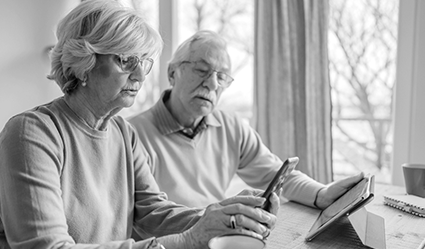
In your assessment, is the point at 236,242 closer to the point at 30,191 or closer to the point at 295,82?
the point at 30,191

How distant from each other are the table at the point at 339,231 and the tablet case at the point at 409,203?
2cm

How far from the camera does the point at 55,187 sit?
926 mm

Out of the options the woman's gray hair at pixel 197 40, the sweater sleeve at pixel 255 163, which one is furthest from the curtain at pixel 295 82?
the woman's gray hair at pixel 197 40

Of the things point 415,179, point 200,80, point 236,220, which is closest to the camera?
point 236,220

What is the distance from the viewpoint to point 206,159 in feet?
5.70

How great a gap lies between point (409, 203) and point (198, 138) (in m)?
0.84

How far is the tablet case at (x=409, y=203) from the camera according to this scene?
1.30 metres

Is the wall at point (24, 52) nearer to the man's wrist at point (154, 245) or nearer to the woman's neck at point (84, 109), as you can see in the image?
the woman's neck at point (84, 109)

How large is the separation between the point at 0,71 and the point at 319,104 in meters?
1.88

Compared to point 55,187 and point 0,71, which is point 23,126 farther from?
point 0,71

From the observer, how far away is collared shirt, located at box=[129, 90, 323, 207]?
1.60 meters

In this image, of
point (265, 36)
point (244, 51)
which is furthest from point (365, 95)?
point (265, 36)

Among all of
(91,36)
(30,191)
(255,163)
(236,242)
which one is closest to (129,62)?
(91,36)

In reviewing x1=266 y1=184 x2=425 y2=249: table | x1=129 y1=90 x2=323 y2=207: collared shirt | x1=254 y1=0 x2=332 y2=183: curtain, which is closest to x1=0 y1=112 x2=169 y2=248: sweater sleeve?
x1=266 y1=184 x2=425 y2=249: table
